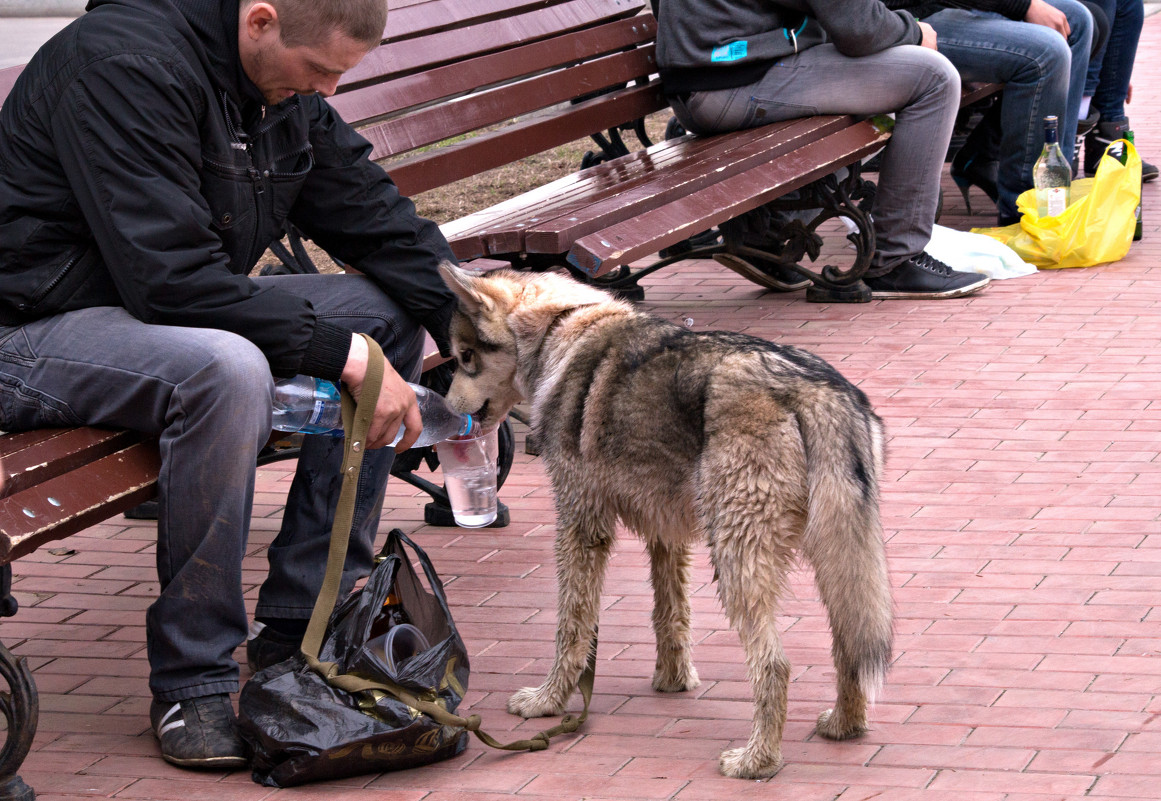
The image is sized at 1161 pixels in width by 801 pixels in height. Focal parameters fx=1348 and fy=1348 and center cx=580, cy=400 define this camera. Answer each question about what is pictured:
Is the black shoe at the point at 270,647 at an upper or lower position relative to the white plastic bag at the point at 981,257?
upper

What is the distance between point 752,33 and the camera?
267 inches

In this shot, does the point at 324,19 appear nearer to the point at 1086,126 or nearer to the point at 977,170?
the point at 977,170

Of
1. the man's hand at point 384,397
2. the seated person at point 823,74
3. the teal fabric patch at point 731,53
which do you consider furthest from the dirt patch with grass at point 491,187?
the man's hand at point 384,397

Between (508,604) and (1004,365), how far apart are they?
304 centimetres

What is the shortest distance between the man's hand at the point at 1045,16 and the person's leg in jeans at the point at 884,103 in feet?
4.49

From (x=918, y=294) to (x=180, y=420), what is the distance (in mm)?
5137

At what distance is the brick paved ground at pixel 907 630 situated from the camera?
3.19 metres

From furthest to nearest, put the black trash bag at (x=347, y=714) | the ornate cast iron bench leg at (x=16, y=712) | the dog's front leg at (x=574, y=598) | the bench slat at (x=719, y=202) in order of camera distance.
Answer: the bench slat at (x=719, y=202) → the dog's front leg at (x=574, y=598) → the black trash bag at (x=347, y=714) → the ornate cast iron bench leg at (x=16, y=712)

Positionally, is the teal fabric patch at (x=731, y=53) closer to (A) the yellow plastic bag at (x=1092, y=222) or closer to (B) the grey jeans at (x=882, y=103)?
(B) the grey jeans at (x=882, y=103)

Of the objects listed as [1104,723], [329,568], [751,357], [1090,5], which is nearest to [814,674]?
[1104,723]

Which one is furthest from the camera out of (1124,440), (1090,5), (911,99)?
(1090,5)

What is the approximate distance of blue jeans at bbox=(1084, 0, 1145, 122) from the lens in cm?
944

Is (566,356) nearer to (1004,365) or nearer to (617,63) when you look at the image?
(1004,365)

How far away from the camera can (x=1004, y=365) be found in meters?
6.24
